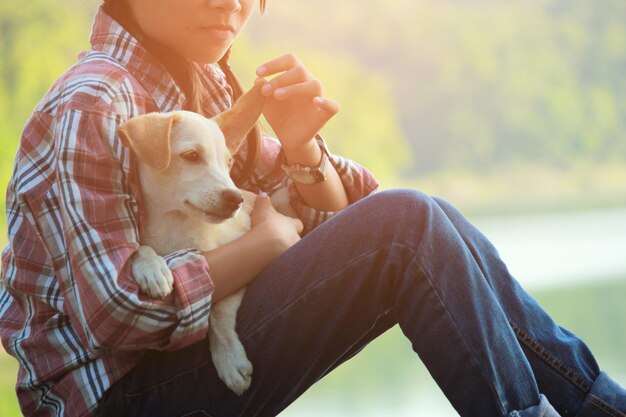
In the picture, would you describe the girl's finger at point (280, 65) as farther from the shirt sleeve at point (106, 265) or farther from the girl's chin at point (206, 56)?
the shirt sleeve at point (106, 265)

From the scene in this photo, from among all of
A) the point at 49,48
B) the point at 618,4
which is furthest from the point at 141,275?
the point at 618,4

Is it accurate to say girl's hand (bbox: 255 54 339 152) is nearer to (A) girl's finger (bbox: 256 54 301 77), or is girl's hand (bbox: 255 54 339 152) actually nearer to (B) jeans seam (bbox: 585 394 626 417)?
(A) girl's finger (bbox: 256 54 301 77)

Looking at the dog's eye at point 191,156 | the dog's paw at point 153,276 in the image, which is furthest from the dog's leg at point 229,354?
the dog's eye at point 191,156

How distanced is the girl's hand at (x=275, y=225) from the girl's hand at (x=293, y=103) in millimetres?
103

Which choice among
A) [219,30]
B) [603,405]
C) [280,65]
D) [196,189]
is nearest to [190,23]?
[219,30]

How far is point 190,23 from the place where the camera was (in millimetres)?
1348

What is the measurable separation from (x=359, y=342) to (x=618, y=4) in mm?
12580

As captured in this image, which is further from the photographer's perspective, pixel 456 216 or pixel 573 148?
pixel 573 148

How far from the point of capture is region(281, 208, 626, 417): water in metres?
2.84

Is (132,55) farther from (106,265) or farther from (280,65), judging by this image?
(106,265)

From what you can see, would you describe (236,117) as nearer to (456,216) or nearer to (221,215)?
(221,215)

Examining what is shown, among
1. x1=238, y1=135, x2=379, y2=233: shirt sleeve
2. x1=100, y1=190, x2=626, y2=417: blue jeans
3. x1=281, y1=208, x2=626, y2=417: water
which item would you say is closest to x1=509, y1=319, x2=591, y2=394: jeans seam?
x1=100, y1=190, x2=626, y2=417: blue jeans

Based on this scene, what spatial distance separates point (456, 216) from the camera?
1.28 m

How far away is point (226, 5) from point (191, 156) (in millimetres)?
252
